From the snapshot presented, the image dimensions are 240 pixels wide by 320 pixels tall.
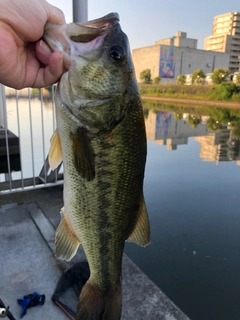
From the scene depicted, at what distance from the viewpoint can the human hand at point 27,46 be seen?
47.5 inches

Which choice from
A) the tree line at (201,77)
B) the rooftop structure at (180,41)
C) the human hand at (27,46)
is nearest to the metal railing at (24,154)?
the human hand at (27,46)

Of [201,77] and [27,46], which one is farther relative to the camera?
[201,77]

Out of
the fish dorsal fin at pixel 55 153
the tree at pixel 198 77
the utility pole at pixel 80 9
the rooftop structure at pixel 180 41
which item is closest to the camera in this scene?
the fish dorsal fin at pixel 55 153

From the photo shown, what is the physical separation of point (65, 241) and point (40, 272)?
1473 millimetres

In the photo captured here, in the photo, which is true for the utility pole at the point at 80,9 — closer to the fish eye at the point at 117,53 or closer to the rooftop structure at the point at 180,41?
the fish eye at the point at 117,53

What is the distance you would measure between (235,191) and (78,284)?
15.1 feet

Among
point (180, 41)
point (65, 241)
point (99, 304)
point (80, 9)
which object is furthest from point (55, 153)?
point (180, 41)

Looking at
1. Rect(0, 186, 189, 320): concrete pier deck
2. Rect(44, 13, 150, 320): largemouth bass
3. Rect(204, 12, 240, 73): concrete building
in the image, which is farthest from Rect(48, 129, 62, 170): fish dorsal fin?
Rect(204, 12, 240, 73): concrete building

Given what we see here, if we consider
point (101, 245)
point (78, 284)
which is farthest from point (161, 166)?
point (101, 245)

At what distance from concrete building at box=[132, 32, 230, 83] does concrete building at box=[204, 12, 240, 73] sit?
800cm

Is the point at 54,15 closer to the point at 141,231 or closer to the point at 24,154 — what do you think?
the point at 141,231

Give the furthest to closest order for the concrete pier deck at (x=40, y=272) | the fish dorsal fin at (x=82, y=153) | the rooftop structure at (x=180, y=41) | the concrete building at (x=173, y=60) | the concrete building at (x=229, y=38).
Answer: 1. the concrete building at (x=229, y=38)
2. the rooftop structure at (x=180, y=41)
3. the concrete building at (x=173, y=60)
4. the concrete pier deck at (x=40, y=272)
5. the fish dorsal fin at (x=82, y=153)

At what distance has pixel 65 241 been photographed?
151 centimetres

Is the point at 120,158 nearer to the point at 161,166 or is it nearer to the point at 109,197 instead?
the point at 109,197
